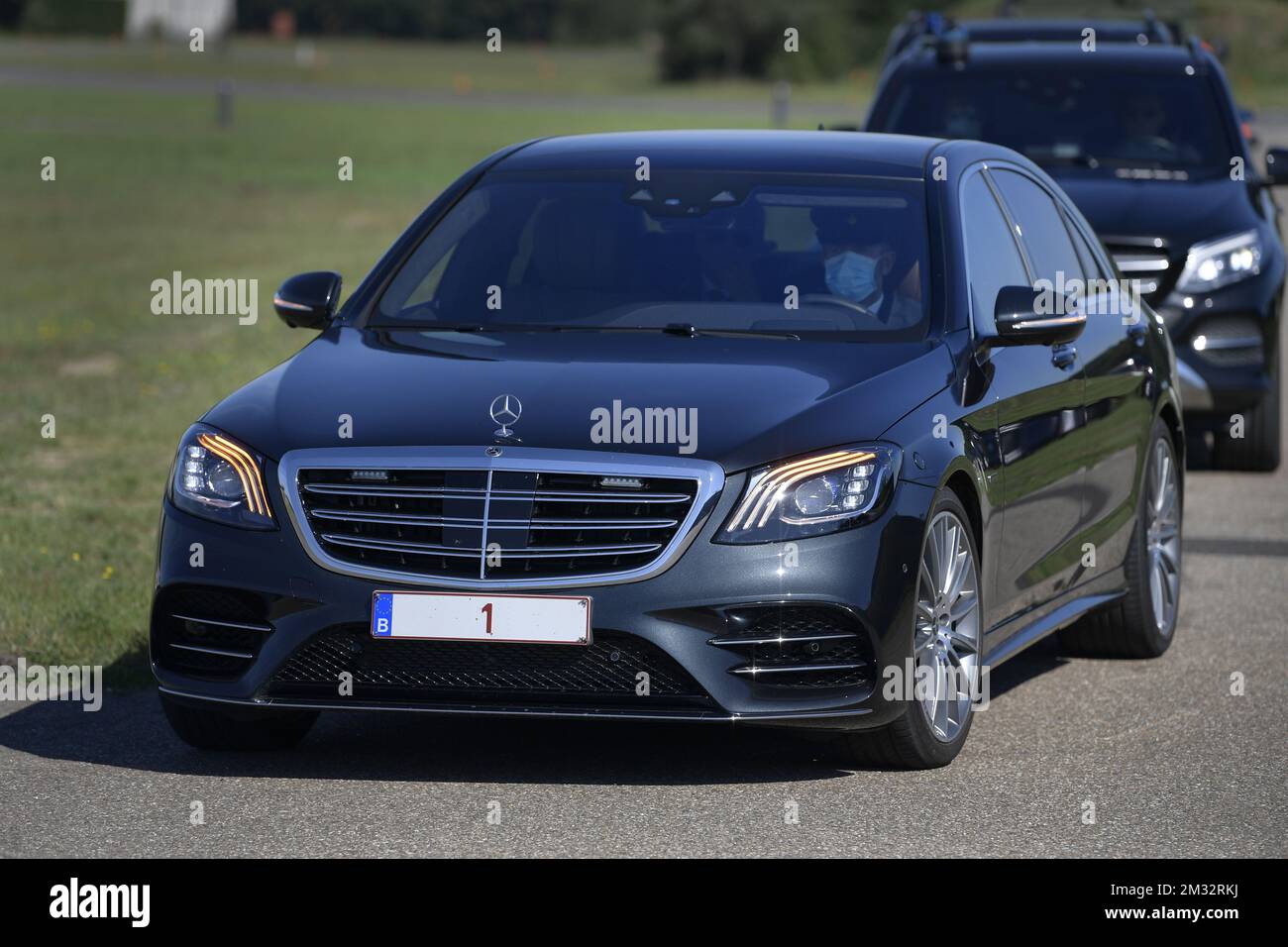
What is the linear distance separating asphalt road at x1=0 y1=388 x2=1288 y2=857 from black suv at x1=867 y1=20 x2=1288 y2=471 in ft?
14.6

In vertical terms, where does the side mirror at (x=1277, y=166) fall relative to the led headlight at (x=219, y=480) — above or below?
below

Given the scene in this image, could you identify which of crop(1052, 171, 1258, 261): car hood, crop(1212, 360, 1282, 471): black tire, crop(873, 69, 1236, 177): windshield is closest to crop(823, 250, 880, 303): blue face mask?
crop(1052, 171, 1258, 261): car hood

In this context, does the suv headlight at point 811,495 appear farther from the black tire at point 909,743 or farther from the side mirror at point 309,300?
the side mirror at point 309,300

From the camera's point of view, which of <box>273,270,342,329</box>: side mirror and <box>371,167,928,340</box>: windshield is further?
<box>273,270,342,329</box>: side mirror

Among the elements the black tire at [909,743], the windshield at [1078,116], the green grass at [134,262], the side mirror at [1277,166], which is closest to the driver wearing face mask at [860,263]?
the black tire at [909,743]

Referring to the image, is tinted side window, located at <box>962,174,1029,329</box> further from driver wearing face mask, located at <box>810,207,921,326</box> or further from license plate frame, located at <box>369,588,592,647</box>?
license plate frame, located at <box>369,588,592,647</box>

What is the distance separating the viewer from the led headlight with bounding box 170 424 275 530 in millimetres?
6137

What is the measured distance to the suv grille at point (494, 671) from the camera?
5961mm

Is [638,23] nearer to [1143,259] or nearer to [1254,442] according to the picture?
[1254,442]

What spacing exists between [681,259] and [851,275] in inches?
20.0

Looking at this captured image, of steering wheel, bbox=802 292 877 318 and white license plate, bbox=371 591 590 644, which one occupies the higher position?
steering wheel, bbox=802 292 877 318

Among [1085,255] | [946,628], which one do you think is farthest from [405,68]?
[946,628]

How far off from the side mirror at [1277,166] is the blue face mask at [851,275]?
6.60m

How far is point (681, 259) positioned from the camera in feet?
23.7
